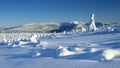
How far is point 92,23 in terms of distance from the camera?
171 ft

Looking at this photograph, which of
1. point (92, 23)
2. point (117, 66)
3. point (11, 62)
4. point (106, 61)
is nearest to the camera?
point (117, 66)

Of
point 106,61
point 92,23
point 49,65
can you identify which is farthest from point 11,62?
point 92,23

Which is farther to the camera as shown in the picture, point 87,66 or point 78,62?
point 78,62

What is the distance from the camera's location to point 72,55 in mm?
13250

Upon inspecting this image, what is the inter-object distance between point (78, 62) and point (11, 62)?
11.3 ft

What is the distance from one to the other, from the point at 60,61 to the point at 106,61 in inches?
85.2

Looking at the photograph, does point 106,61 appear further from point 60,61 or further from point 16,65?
point 16,65

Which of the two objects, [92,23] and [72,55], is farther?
[92,23]

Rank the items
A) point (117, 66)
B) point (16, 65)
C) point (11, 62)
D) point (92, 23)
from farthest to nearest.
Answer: point (92, 23), point (11, 62), point (16, 65), point (117, 66)

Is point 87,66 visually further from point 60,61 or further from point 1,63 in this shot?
point 1,63

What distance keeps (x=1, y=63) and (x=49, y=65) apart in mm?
2766

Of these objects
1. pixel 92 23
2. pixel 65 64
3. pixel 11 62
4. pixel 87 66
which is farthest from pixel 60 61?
pixel 92 23

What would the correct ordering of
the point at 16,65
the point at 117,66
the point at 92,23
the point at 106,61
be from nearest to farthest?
the point at 117,66, the point at 106,61, the point at 16,65, the point at 92,23

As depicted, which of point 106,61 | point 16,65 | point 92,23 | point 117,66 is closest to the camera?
point 117,66
